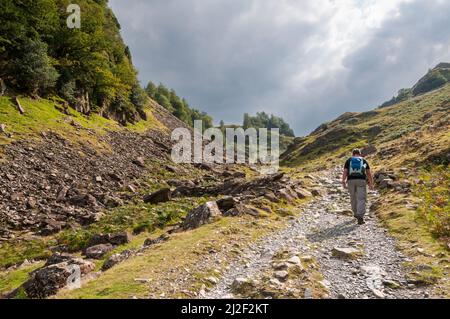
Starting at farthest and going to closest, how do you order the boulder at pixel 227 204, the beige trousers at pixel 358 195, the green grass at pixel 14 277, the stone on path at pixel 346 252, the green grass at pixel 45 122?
the green grass at pixel 45 122, the boulder at pixel 227 204, the beige trousers at pixel 358 195, the green grass at pixel 14 277, the stone on path at pixel 346 252

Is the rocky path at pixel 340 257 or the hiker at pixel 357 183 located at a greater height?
the hiker at pixel 357 183

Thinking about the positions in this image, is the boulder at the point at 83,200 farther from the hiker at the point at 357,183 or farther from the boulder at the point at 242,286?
the hiker at the point at 357,183

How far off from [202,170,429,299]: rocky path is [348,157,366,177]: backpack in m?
2.41

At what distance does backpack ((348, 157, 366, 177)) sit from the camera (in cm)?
1554

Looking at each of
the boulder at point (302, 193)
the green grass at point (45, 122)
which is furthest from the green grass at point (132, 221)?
the green grass at point (45, 122)

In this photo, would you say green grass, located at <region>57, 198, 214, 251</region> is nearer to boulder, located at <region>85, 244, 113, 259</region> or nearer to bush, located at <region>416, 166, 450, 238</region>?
boulder, located at <region>85, 244, 113, 259</region>

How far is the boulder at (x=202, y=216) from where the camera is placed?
16.1 m

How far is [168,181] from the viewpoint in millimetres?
34562

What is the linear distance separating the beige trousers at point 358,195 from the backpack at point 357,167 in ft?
1.15

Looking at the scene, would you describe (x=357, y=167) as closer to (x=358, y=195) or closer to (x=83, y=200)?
(x=358, y=195)

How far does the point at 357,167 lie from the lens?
15.6 metres

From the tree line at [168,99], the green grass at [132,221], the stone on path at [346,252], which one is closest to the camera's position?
the stone on path at [346,252]

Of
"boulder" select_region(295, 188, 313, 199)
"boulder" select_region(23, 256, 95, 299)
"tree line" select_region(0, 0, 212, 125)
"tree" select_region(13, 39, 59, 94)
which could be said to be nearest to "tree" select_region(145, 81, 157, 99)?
"tree line" select_region(0, 0, 212, 125)

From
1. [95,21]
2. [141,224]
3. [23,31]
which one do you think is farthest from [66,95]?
[141,224]
